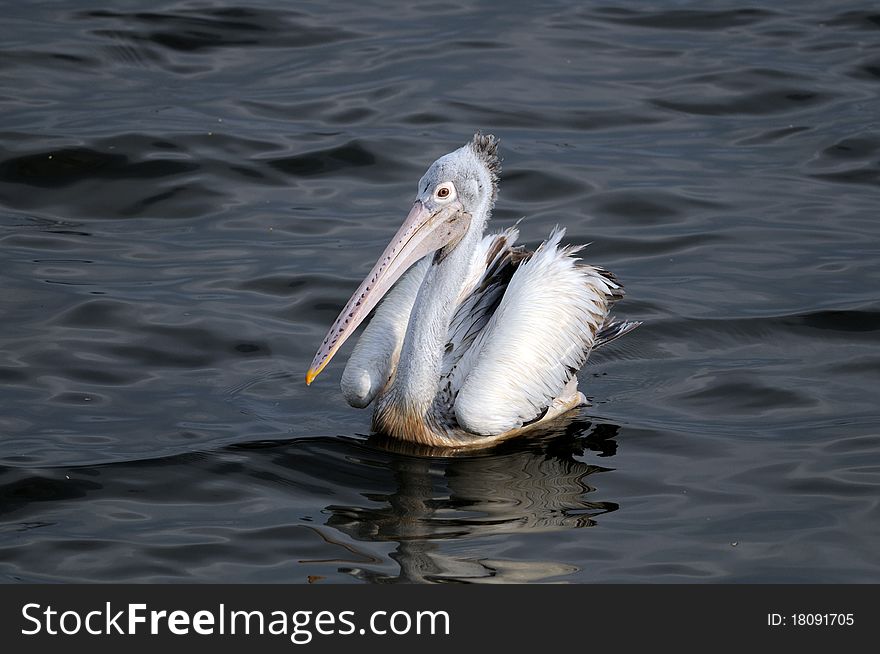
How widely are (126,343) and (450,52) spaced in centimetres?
510

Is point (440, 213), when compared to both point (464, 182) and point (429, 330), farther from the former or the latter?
point (429, 330)

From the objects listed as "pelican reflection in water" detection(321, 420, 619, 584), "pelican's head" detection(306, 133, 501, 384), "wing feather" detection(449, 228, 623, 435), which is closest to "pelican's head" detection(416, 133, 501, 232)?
"pelican's head" detection(306, 133, 501, 384)

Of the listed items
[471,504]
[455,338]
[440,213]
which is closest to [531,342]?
[455,338]

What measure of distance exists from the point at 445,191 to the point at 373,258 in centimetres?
199

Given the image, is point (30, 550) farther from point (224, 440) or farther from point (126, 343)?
point (126, 343)

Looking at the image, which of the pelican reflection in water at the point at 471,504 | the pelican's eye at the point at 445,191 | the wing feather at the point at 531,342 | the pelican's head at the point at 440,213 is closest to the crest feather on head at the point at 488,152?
the pelican's head at the point at 440,213

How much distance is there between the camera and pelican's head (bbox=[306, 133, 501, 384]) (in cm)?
579

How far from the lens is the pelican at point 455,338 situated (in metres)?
5.75

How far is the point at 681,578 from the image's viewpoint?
15.6ft

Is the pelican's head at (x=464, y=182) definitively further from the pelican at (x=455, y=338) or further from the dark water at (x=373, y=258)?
the dark water at (x=373, y=258)

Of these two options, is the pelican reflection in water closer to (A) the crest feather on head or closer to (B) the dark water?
(B) the dark water

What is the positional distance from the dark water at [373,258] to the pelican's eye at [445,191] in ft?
3.54

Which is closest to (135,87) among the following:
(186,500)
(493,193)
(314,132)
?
(314,132)

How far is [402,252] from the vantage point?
584cm
